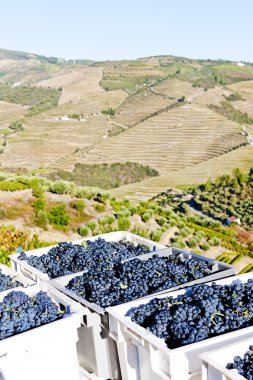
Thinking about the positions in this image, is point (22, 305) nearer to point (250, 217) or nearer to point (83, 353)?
point (83, 353)

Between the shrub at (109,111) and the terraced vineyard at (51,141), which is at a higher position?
the shrub at (109,111)

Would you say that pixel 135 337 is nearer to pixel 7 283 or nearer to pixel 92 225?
pixel 7 283

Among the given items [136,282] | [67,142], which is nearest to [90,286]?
[136,282]

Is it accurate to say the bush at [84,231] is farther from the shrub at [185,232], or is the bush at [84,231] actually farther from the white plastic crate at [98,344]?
the white plastic crate at [98,344]

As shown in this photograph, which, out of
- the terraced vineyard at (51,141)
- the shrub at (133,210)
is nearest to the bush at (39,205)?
the shrub at (133,210)

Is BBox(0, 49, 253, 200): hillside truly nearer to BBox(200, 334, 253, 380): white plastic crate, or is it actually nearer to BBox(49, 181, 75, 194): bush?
BBox(49, 181, 75, 194): bush

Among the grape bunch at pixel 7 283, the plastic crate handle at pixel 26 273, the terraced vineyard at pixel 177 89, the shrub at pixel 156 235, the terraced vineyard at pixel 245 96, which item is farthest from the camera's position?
the terraced vineyard at pixel 177 89

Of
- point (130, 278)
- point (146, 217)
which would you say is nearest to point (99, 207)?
point (146, 217)
